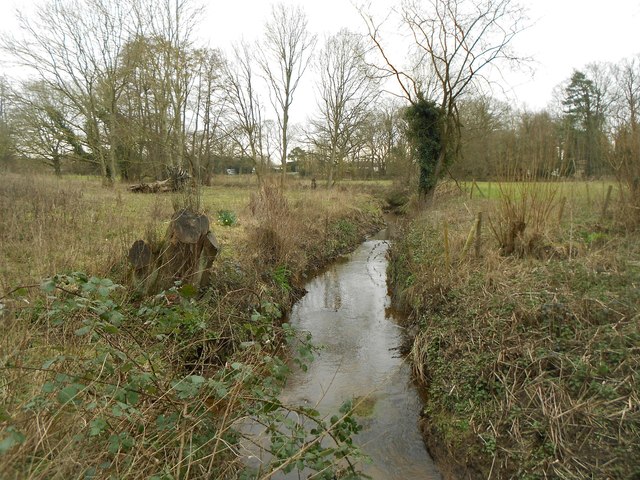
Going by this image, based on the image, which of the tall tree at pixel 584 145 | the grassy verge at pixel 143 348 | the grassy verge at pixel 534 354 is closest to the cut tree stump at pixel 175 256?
the grassy verge at pixel 143 348

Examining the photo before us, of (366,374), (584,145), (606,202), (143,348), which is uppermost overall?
(584,145)

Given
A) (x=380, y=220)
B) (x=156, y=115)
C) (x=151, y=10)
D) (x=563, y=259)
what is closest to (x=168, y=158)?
(x=156, y=115)

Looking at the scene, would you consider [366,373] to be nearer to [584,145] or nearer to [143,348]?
[143,348]

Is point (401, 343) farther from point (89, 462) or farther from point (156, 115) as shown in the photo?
point (156, 115)

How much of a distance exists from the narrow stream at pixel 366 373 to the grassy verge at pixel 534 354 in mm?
290

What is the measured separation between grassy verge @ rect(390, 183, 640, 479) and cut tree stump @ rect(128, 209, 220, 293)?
3.36 m

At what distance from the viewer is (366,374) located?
5035 millimetres

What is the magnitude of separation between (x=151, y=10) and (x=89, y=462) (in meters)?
23.0

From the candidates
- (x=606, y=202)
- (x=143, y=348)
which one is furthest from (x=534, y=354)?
(x=606, y=202)

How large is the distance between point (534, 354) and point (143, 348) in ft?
12.3

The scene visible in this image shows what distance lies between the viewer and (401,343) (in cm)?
594

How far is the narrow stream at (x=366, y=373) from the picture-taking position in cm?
362

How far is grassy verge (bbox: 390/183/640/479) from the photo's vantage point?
2.83m

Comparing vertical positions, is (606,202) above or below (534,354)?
above
